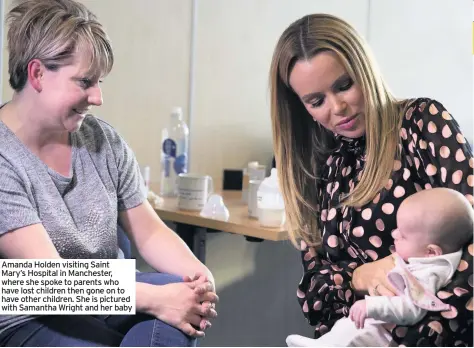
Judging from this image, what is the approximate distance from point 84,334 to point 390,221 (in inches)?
21.5

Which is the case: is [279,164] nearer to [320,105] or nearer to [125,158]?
[320,105]

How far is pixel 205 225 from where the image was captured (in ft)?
5.20

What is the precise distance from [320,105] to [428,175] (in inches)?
8.2

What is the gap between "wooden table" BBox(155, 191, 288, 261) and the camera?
4.94 feet

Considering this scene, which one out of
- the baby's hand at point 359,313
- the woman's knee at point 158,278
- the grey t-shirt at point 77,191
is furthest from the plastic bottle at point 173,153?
the baby's hand at point 359,313

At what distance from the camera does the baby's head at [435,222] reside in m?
0.90

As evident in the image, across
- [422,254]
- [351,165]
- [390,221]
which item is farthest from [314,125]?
[422,254]

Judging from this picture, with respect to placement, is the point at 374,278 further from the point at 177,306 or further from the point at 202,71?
the point at 202,71

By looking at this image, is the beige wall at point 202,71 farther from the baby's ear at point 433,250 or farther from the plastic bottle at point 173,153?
the baby's ear at point 433,250

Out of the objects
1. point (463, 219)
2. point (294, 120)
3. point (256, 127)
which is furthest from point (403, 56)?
point (463, 219)

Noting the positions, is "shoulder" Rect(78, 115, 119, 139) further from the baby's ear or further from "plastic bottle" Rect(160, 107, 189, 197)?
the baby's ear

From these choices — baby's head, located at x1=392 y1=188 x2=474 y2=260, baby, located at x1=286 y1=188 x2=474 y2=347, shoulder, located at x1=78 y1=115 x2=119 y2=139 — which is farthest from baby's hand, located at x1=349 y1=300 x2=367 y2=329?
shoulder, located at x1=78 y1=115 x2=119 y2=139

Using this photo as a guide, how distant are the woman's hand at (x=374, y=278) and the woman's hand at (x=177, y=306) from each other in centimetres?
27

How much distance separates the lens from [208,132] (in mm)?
1878
